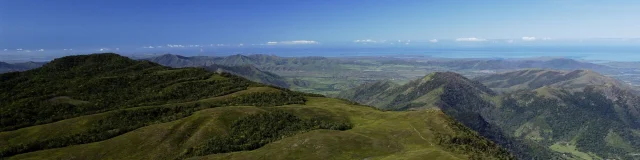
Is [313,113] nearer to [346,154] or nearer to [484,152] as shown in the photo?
[346,154]

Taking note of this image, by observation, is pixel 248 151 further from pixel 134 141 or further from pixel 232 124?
pixel 134 141

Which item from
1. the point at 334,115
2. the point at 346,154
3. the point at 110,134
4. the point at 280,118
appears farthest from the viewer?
the point at 334,115

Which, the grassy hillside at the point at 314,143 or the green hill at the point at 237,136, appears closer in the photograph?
the grassy hillside at the point at 314,143

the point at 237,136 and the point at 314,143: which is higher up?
the point at 314,143

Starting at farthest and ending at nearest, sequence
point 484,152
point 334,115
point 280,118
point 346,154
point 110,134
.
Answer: point 334,115
point 280,118
point 110,134
point 484,152
point 346,154

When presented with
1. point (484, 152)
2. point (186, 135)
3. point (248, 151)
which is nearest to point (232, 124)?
point (186, 135)

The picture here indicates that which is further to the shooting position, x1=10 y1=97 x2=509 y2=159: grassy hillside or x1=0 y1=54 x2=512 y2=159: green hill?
x1=0 y1=54 x2=512 y2=159: green hill

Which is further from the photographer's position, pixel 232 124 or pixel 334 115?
pixel 334 115

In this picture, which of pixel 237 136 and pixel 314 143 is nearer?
pixel 314 143

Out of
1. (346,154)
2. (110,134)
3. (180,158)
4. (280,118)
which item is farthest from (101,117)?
(346,154)
